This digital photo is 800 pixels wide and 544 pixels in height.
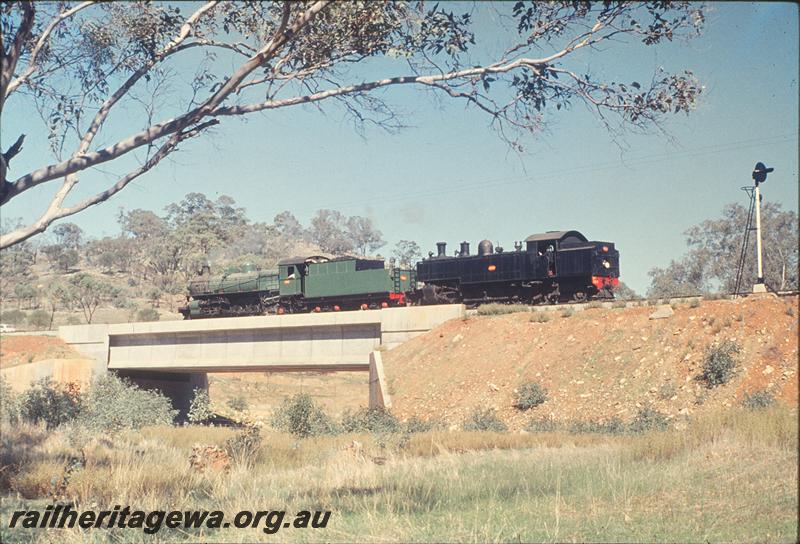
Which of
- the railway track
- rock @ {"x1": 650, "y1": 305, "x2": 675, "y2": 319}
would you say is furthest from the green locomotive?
rock @ {"x1": 650, "y1": 305, "x2": 675, "y2": 319}

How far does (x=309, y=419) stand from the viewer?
2806 cm

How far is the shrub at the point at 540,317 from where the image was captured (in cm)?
3381

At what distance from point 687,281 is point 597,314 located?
4469cm

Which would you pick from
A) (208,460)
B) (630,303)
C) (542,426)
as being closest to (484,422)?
(542,426)

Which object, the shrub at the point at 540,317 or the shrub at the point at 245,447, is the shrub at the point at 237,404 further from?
the shrub at the point at 245,447

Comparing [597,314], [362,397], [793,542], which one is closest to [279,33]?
[793,542]

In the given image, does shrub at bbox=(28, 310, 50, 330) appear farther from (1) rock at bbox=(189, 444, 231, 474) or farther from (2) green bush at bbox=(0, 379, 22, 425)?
(1) rock at bbox=(189, 444, 231, 474)

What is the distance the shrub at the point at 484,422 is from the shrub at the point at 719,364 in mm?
6717

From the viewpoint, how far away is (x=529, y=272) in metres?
35.9

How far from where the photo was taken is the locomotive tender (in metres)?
35.1

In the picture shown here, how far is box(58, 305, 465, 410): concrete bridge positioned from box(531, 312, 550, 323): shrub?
3880 millimetres

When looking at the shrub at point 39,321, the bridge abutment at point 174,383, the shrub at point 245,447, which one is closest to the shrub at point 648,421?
the shrub at point 245,447

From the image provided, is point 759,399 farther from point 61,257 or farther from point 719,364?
point 61,257

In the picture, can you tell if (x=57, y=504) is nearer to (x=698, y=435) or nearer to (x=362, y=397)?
(x=698, y=435)
